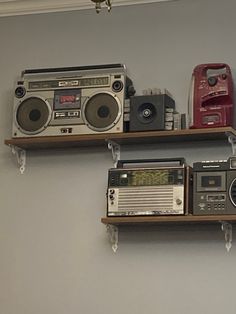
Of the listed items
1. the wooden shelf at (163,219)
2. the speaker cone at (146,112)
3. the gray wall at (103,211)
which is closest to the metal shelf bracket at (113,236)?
the gray wall at (103,211)

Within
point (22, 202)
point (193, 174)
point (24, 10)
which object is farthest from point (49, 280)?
point (24, 10)

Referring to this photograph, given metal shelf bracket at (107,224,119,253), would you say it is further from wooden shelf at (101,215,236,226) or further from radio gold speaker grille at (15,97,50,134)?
radio gold speaker grille at (15,97,50,134)

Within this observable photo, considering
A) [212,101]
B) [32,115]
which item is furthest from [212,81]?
[32,115]

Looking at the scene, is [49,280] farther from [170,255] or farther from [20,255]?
[170,255]

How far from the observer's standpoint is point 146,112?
11.2 ft

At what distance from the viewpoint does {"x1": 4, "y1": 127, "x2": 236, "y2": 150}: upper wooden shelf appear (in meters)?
3.30

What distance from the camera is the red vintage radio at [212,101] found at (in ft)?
10.8

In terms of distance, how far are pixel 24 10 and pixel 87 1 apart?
1.33ft

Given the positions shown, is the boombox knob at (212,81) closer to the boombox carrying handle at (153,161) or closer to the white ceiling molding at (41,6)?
the boombox carrying handle at (153,161)

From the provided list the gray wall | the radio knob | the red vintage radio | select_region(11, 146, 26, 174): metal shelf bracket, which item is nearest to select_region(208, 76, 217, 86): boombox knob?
the red vintage radio

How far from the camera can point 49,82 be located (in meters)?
3.67

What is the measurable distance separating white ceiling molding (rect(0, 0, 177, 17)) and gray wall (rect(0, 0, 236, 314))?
0.17ft

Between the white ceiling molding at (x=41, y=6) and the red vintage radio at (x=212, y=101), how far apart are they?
0.76m

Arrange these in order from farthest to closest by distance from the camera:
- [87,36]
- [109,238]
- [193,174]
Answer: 1. [87,36]
2. [109,238]
3. [193,174]
